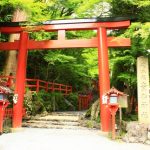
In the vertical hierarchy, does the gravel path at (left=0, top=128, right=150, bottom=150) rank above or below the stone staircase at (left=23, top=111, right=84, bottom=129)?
below

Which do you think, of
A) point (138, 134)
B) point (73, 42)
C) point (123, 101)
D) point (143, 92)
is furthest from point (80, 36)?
point (138, 134)

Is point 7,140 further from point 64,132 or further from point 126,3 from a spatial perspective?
point 126,3

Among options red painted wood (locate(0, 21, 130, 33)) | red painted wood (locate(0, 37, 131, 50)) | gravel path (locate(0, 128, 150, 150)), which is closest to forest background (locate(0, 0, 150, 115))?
red painted wood (locate(0, 21, 130, 33))

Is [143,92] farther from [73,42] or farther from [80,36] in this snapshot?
[80,36]

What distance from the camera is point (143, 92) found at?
11055 mm

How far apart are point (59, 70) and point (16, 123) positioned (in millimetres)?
9523

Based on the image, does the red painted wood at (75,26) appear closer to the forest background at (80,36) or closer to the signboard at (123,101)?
the forest background at (80,36)

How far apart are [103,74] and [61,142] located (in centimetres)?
391

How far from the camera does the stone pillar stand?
426 inches

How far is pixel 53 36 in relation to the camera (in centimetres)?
1931

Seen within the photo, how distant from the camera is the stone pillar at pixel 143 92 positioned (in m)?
10.8

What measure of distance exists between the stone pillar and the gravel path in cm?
148

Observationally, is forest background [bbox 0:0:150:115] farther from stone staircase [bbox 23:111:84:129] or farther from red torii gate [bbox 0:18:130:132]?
stone staircase [bbox 23:111:84:129]

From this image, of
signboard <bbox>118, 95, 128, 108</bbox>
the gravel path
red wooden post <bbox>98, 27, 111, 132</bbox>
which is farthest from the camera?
red wooden post <bbox>98, 27, 111, 132</bbox>
